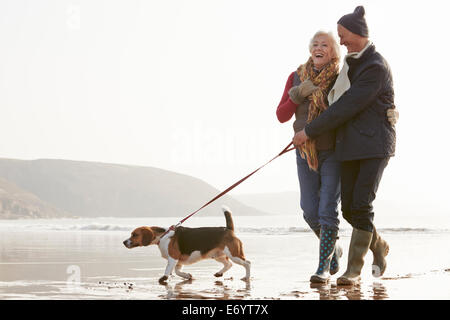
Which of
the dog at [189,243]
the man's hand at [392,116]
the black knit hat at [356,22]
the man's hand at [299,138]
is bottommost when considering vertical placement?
the dog at [189,243]

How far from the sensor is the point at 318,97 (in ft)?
15.5

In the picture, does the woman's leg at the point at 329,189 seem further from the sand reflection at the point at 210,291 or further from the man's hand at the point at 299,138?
the sand reflection at the point at 210,291

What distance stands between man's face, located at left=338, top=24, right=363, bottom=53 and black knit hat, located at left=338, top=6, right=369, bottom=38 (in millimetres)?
26

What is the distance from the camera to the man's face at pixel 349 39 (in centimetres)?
458

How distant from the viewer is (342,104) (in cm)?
443

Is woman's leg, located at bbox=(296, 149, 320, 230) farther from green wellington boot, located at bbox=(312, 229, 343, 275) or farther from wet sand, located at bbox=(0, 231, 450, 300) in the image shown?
wet sand, located at bbox=(0, 231, 450, 300)

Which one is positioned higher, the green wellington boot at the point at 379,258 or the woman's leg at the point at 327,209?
the woman's leg at the point at 327,209

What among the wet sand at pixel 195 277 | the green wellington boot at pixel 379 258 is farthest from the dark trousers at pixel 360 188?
the green wellington boot at pixel 379 258

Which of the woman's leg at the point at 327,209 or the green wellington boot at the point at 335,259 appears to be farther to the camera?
the green wellington boot at the point at 335,259

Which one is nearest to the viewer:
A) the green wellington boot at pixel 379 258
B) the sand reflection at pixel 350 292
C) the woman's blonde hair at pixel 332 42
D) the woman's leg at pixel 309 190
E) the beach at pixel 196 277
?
the sand reflection at pixel 350 292

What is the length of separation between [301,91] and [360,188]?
0.86 metres
